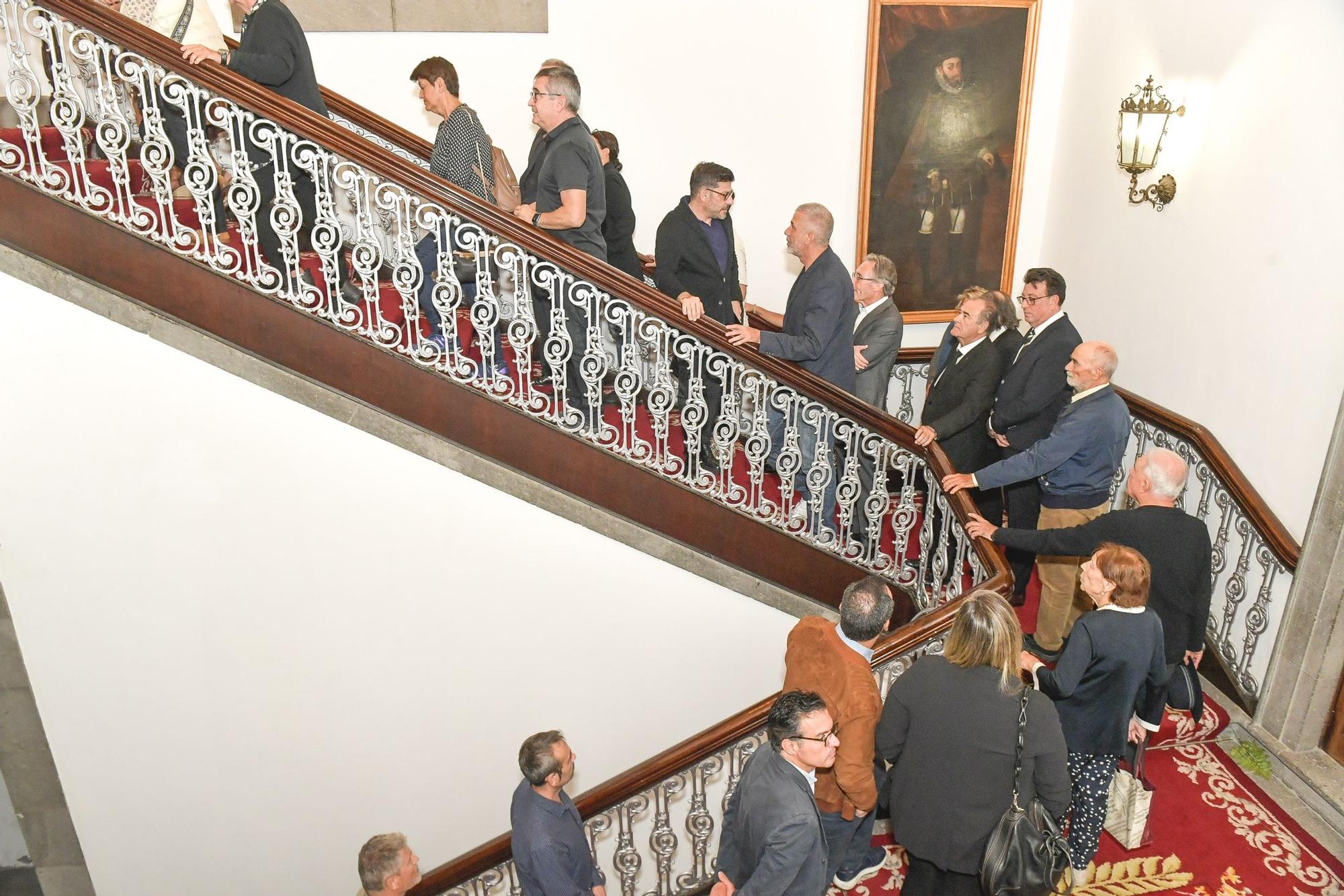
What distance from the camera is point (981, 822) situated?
3.59m

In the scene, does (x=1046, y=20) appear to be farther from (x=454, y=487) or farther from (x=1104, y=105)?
(x=454, y=487)

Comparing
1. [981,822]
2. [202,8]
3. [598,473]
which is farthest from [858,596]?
[202,8]

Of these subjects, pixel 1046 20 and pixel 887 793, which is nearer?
pixel 887 793

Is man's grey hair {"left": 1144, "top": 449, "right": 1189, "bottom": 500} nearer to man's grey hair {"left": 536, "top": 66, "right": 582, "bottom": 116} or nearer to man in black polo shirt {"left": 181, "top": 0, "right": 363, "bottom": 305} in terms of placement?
man's grey hair {"left": 536, "top": 66, "right": 582, "bottom": 116}

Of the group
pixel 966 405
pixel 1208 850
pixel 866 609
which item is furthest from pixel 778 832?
pixel 966 405

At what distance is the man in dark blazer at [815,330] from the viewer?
541cm

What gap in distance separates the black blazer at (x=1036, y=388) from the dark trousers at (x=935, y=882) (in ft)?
8.73

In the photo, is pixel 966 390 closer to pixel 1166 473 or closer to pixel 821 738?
pixel 1166 473

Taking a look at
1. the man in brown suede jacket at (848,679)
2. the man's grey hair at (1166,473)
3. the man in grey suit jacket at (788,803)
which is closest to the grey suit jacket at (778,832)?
the man in grey suit jacket at (788,803)

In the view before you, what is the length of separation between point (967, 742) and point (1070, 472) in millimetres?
2392

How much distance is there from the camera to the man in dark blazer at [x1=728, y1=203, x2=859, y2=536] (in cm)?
541

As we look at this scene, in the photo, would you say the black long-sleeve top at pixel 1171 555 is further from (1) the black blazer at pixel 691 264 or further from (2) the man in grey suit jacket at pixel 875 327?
(1) the black blazer at pixel 691 264

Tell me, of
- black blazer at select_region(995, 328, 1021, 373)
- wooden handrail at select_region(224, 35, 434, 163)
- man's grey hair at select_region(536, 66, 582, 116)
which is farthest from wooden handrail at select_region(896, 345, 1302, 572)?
wooden handrail at select_region(224, 35, 434, 163)

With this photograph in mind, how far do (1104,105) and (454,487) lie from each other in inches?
210
